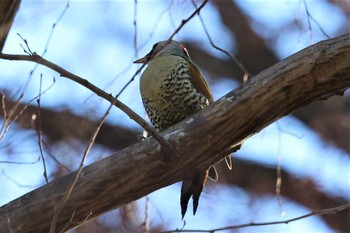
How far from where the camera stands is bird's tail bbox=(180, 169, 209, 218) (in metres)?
3.86

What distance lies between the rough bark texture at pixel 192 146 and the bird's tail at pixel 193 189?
20 centimetres

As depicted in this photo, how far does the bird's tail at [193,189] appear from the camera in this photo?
3857mm

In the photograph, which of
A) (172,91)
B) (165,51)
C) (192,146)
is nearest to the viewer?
(192,146)

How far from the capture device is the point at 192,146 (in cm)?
354

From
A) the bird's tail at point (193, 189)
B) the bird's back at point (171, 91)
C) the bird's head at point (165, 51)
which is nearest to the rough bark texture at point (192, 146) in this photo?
the bird's tail at point (193, 189)

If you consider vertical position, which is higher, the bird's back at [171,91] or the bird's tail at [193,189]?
the bird's back at [171,91]

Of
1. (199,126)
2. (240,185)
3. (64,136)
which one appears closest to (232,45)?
(240,185)

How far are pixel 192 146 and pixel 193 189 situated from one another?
42cm

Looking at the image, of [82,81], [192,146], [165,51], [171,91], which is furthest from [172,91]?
[82,81]

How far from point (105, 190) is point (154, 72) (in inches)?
42.8

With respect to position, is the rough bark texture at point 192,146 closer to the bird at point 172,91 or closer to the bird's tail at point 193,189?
the bird's tail at point 193,189

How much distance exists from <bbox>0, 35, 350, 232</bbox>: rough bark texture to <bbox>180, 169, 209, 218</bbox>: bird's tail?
0.20 meters

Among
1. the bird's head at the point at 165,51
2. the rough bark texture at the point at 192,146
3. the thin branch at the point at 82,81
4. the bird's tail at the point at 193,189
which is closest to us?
the thin branch at the point at 82,81

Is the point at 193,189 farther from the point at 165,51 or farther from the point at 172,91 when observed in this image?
the point at 165,51
